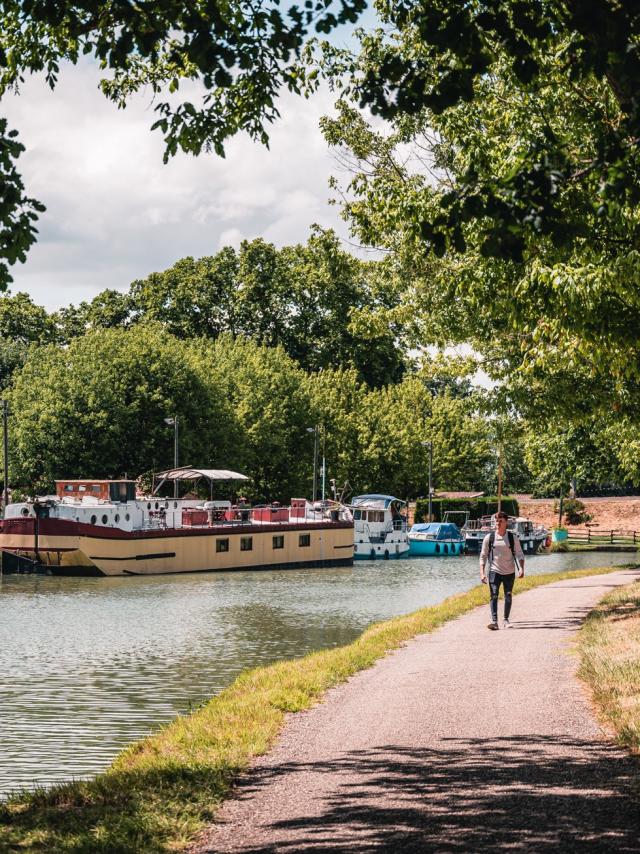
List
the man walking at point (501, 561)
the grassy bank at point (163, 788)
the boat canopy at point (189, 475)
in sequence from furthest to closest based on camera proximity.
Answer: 1. the boat canopy at point (189, 475)
2. the man walking at point (501, 561)
3. the grassy bank at point (163, 788)

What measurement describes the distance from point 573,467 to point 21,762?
32.8 m

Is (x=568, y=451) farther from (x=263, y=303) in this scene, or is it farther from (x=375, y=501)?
(x=263, y=303)

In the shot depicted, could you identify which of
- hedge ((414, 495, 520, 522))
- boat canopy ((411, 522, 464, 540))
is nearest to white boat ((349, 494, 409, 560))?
boat canopy ((411, 522, 464, 540))

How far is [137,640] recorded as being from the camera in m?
26.1

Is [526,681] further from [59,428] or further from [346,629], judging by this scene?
[59,428]

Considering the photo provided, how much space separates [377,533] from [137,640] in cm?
4265

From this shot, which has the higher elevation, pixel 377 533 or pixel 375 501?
pixel 375 501

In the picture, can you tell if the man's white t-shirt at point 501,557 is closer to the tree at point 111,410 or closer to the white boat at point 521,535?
the tree at point 111,410

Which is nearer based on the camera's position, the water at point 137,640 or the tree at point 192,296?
the water at point 137,640

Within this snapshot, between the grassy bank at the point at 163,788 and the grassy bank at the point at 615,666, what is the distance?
3.12 metres

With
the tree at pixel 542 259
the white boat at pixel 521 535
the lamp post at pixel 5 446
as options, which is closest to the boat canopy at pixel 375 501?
the white boat at pixel 521 535

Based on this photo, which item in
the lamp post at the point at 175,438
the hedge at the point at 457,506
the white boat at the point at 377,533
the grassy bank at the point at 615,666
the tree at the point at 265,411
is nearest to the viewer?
the grassy bank at the point at 615,666

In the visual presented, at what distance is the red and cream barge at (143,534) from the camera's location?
48.5 meters

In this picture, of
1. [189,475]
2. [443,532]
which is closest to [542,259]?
[189,475]
